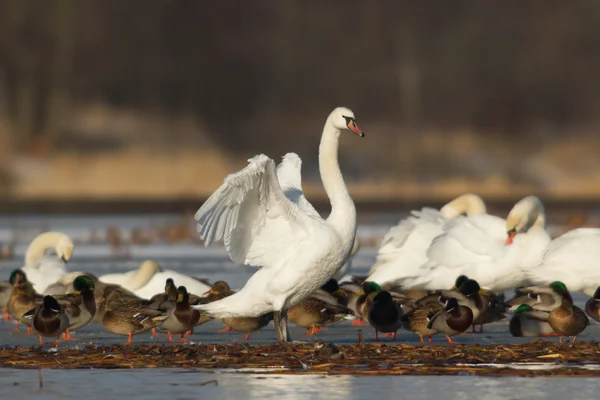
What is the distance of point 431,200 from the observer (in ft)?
117

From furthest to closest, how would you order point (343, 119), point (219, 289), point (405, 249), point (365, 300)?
point (405, 249) → point (219, 289) → point (365, 300) → point (343, 119)

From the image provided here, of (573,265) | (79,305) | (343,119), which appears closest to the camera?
(343,119)

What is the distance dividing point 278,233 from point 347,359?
1.78 m

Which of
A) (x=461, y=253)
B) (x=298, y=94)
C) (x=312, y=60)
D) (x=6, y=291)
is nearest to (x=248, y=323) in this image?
(x=6, y=291)

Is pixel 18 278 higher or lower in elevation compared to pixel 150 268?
lower

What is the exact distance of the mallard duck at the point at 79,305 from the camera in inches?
436

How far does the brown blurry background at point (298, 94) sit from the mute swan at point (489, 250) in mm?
21084

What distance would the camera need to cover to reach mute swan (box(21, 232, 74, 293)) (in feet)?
46.5

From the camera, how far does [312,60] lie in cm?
4338

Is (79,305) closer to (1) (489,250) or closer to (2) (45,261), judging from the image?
(2) (45,261)

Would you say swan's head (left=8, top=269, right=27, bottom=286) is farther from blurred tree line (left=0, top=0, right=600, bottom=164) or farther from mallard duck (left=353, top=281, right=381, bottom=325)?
blurred tree line (left=0, top=0, right=600, bottom=164)

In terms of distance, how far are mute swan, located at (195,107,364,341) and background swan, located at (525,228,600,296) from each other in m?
3.04

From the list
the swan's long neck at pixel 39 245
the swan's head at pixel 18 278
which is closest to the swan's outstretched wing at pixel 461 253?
the swan's head at pixel 18 278

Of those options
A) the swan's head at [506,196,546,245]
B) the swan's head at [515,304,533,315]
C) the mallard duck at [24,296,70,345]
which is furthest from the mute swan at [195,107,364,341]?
the swan's head at [506,196,546,245]
